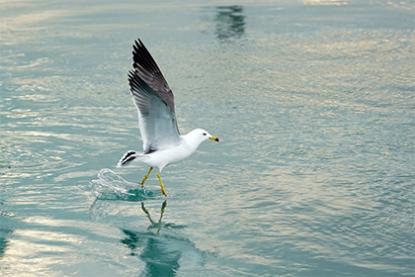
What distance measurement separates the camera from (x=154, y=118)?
276 inches

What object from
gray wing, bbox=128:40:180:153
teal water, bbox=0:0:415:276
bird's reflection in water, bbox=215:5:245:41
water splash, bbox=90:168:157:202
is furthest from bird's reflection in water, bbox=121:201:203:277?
bird's reflection in water, bbox=215:5:245:41

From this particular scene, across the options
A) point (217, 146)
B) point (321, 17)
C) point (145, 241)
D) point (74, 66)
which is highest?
point (321, 17)

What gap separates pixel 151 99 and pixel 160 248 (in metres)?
1.37

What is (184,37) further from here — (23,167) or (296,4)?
(23,167)

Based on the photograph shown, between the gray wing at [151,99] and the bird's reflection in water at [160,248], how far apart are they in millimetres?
869

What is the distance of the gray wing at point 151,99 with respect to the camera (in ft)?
22.3

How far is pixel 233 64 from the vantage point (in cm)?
1130

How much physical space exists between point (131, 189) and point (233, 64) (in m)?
4.29

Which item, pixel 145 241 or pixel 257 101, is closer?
pixel 145 241

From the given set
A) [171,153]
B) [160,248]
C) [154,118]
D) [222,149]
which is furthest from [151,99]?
[222,149]

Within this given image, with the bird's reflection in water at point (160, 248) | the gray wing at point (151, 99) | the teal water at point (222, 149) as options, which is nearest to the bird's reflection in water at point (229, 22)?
the teal water at point (222, 149)

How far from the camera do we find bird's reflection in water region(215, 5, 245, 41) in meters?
12.9

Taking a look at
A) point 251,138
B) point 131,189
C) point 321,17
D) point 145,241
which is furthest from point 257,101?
point 321,17

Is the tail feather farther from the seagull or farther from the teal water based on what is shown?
the teal water
